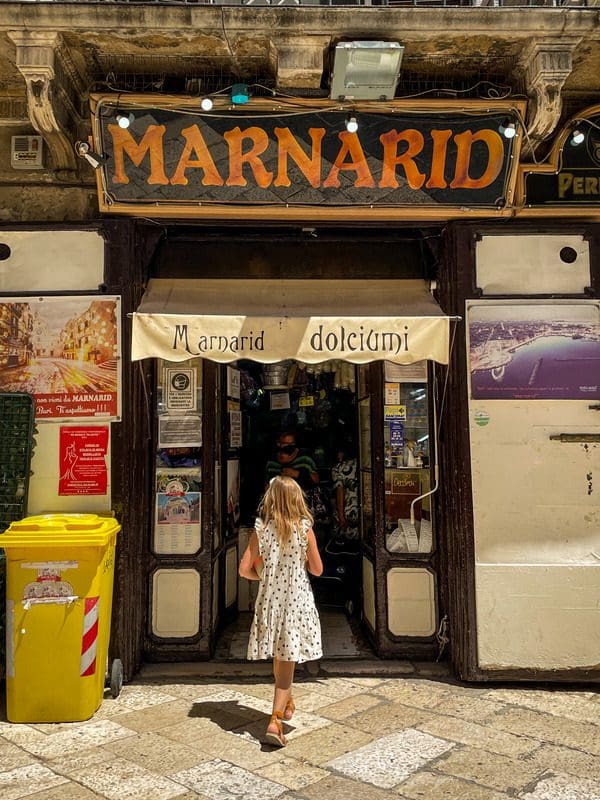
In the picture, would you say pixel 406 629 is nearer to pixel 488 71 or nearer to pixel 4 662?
pixel 4 662

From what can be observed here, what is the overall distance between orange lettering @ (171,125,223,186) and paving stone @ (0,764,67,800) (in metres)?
4.11

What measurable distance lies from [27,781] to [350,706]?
2.13 meters

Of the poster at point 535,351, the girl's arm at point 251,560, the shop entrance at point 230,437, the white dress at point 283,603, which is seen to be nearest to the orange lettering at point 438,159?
the shop entrance at point 230,437

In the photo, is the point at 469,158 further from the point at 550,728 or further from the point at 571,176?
the point at 550,728

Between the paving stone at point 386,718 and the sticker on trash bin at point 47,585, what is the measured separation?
211 cm

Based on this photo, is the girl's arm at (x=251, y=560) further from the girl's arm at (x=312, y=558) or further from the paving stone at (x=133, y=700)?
the paving stone at (x=133, y=700)

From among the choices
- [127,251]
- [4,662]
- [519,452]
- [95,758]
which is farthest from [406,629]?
[127,251]

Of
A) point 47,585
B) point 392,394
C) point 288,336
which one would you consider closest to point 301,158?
point 288,336

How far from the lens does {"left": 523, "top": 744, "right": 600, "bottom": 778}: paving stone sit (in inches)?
138

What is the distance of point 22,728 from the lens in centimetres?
408

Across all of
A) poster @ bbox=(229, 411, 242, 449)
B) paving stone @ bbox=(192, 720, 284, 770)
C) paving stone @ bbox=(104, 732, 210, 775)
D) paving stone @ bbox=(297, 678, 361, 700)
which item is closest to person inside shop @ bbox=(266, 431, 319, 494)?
poster @ bbox=(229, 411, 242, 449)

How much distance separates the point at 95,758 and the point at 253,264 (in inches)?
155

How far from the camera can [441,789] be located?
10.8ft

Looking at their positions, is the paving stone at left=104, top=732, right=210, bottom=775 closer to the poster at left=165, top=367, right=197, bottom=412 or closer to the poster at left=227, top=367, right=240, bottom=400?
the poster at left=165, top=367, right=197, bottom=412
